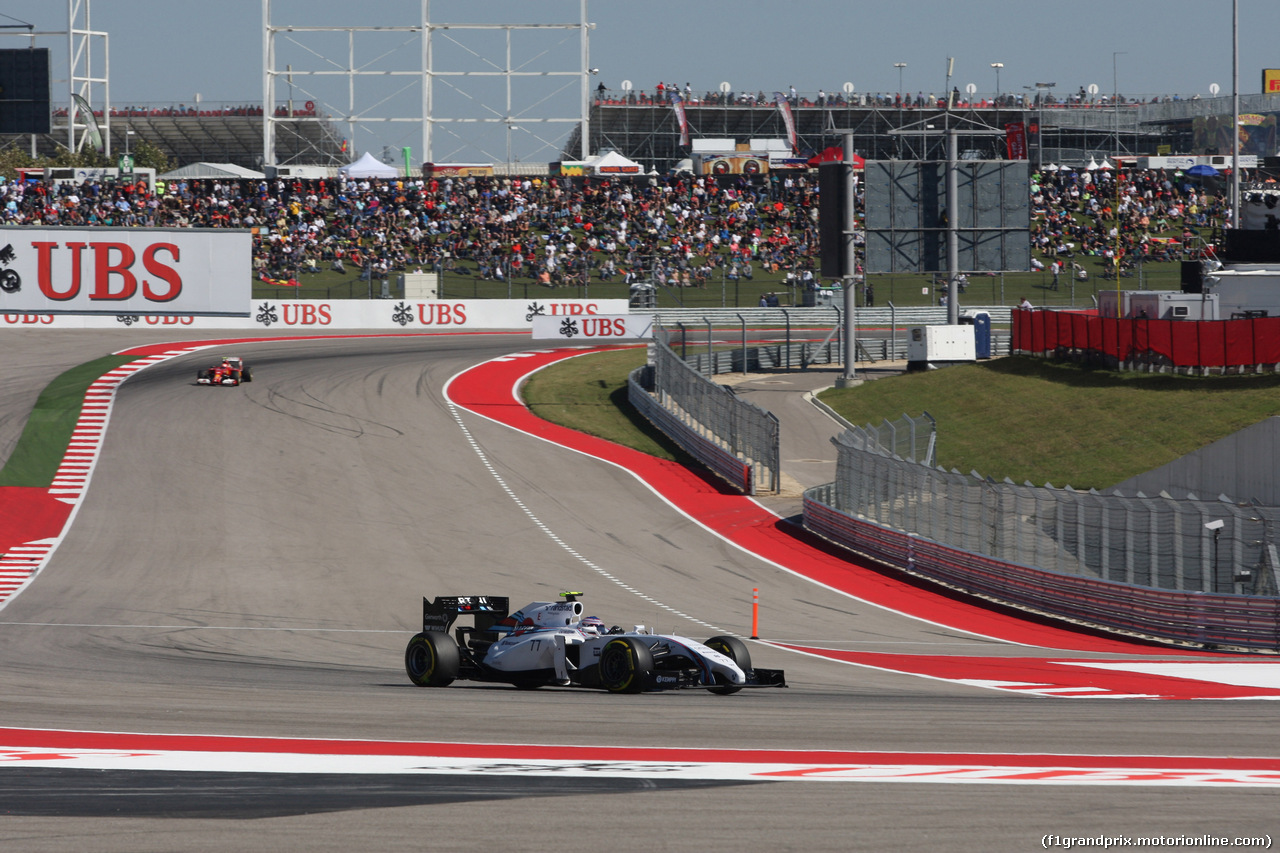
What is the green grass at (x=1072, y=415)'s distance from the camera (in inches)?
1185

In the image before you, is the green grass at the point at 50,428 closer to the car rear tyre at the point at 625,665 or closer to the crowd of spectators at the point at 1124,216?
the car rear tyre at the point at 625,665

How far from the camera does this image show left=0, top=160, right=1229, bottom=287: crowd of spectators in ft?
193

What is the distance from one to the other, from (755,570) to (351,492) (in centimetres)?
1013

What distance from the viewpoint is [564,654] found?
1306 centimetres

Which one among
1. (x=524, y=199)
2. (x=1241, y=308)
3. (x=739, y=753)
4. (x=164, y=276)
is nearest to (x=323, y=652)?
(x=739, y=753)

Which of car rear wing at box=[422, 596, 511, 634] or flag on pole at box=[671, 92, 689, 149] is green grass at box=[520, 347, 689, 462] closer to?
car rear wing at box=[422, 596, 511, 634]

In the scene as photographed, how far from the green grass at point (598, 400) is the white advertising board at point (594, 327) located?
2.73 feet

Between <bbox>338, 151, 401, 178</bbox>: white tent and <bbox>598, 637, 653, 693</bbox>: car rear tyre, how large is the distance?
209 feet

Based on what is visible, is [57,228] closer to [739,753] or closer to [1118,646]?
[1118,646]

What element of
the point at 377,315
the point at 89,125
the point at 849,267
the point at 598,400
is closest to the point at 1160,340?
the point at 849,267

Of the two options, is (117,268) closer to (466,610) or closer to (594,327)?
(594,327)

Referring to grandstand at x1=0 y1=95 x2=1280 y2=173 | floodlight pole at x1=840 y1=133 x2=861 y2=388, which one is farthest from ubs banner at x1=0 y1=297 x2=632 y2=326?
grandstand at x1=0 y1=95 x2=1280 y2=173

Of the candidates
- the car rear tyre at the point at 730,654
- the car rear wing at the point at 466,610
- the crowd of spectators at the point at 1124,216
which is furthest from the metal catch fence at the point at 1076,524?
the crowd of spectators at the point at 1124,216

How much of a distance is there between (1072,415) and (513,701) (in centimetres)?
2483
